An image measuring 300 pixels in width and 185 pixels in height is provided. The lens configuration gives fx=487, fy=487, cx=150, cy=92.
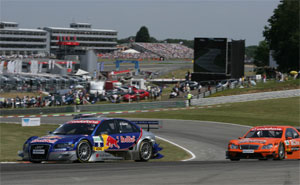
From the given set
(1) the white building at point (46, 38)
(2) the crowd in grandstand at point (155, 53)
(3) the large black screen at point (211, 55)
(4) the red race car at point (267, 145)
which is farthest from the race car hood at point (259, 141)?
(1) the white building at point (46, 38)

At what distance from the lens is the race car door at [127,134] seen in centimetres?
1314

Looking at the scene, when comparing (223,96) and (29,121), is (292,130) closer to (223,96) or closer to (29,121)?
(29,121)

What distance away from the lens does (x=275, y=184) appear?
8383 mm

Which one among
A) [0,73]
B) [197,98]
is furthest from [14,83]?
[197,98]

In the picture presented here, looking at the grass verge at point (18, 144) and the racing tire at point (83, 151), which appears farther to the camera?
the grass verge at point (18, 144)

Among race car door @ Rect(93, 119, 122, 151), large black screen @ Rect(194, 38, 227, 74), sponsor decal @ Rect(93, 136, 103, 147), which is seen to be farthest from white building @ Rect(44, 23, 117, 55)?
sponsor decal @ Rect(93, 136, 103, 147)

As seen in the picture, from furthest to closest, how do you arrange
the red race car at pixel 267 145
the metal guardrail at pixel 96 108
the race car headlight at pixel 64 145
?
the metal guardrail at pixel 96 108, the red race car at pixel 267 145, the race car headlight at pixel 64 145

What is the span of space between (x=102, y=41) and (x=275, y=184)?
605ft

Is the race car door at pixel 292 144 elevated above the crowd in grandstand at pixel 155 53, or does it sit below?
below

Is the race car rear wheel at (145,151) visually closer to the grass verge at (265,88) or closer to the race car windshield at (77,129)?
the race car windshield at (77,129)

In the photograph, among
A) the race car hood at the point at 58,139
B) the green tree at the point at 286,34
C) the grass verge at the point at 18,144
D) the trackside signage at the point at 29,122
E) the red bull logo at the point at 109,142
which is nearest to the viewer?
the race car hood at the point at 58,139

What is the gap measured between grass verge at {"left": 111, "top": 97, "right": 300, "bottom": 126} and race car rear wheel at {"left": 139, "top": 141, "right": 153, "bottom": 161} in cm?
1893

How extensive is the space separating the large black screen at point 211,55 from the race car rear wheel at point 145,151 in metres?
42.7

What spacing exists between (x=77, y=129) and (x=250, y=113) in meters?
28.2
